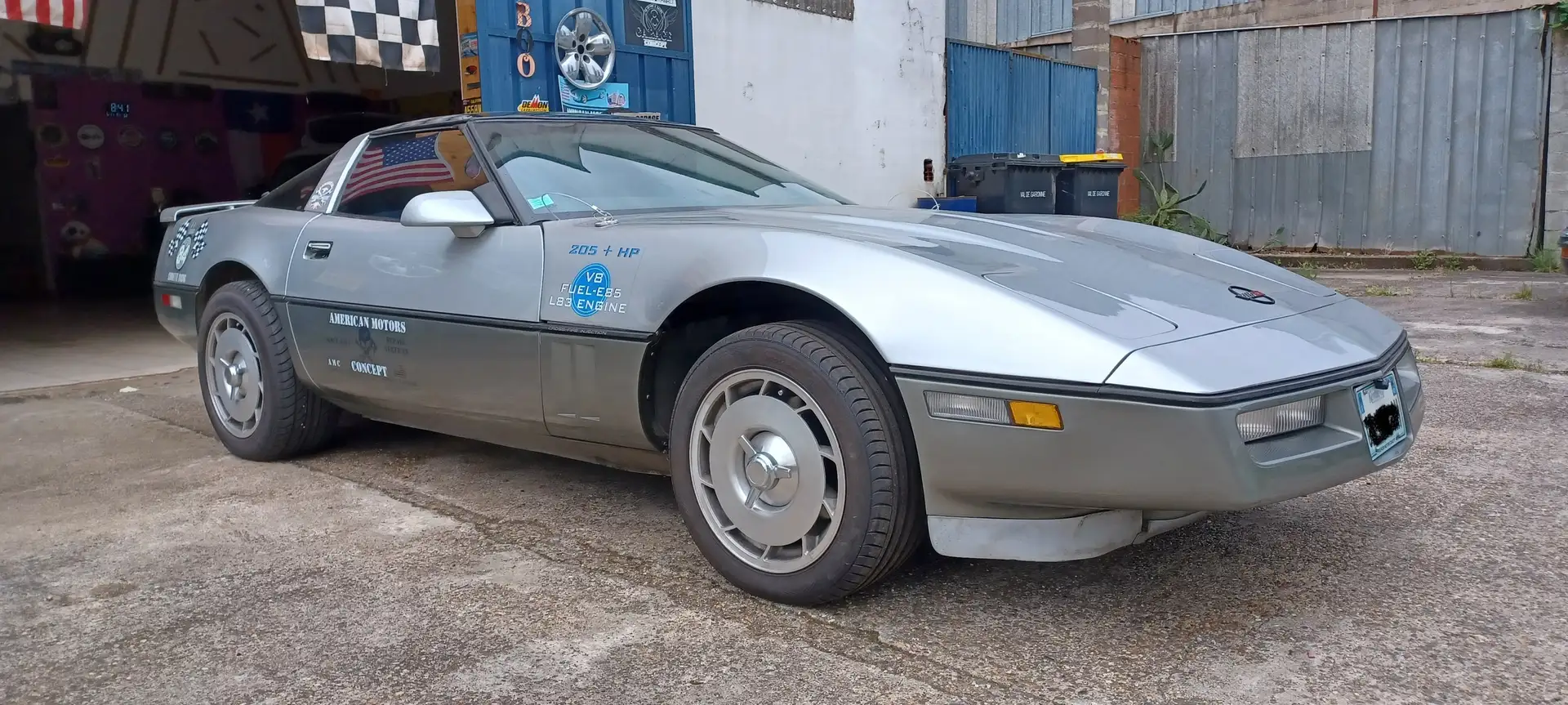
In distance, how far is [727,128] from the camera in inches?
332

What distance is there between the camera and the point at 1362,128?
10867 millimetres

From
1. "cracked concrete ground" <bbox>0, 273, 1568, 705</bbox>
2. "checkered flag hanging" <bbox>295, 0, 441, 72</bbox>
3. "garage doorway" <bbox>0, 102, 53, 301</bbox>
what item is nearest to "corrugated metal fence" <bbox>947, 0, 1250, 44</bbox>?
"checkered flag hanging" <bbox>295, 0, 441, 72</bbox>

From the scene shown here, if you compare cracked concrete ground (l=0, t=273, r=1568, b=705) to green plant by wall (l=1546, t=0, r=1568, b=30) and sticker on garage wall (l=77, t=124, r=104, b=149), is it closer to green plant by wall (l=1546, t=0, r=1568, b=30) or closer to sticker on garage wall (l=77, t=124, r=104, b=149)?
green plant by wall (l=1546, t=0, r=1568, b=30)

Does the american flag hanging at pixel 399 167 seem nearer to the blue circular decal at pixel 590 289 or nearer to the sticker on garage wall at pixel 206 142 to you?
the blue circular decal at pixel 590 289

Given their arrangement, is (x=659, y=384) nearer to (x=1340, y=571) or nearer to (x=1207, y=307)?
(x=1207, y=307)

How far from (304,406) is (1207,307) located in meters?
2.93

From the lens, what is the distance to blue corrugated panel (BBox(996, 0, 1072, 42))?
59.1 feet

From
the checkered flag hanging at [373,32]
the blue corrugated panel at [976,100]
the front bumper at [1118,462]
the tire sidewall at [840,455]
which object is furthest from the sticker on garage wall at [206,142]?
the front bumper at [1118,462]

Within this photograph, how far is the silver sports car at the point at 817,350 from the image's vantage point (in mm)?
2086

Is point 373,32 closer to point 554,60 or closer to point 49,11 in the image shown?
point 554,60

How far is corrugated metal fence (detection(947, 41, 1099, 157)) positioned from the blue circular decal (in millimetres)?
8022

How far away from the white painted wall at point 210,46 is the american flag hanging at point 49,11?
487 centimetres

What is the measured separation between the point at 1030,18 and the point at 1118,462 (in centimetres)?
1768

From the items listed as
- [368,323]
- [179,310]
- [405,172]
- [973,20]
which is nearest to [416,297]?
[368,323]
